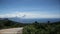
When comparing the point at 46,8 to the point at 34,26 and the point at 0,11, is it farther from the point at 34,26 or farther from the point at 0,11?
the point at 0,11

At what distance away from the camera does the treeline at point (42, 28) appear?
2422 mm

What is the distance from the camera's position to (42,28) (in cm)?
248

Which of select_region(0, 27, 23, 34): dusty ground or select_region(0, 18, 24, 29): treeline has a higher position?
select_region(0, 18, 24, 29): treeline

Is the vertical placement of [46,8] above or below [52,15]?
above

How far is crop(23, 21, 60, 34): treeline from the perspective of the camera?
2422mm

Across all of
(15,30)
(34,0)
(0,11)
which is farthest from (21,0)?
(15,30)

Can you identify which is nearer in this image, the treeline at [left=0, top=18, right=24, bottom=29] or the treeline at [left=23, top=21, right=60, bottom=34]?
the treeline at [left=23, top=21, right=60, bottom=34]

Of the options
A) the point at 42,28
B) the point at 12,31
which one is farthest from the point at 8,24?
the point at 42,28

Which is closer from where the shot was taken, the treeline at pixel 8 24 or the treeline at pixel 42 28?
the treeline at pixel 42 28

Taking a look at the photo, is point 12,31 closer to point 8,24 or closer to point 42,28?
point 8,24

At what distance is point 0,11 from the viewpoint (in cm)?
247

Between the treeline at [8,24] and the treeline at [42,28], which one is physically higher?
the treeline at [8,24]

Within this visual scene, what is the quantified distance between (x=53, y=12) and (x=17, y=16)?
80 centimetres

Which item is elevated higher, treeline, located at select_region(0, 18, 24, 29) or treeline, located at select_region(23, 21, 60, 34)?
treeline, located at select_region(0, 18, 24, 29)
